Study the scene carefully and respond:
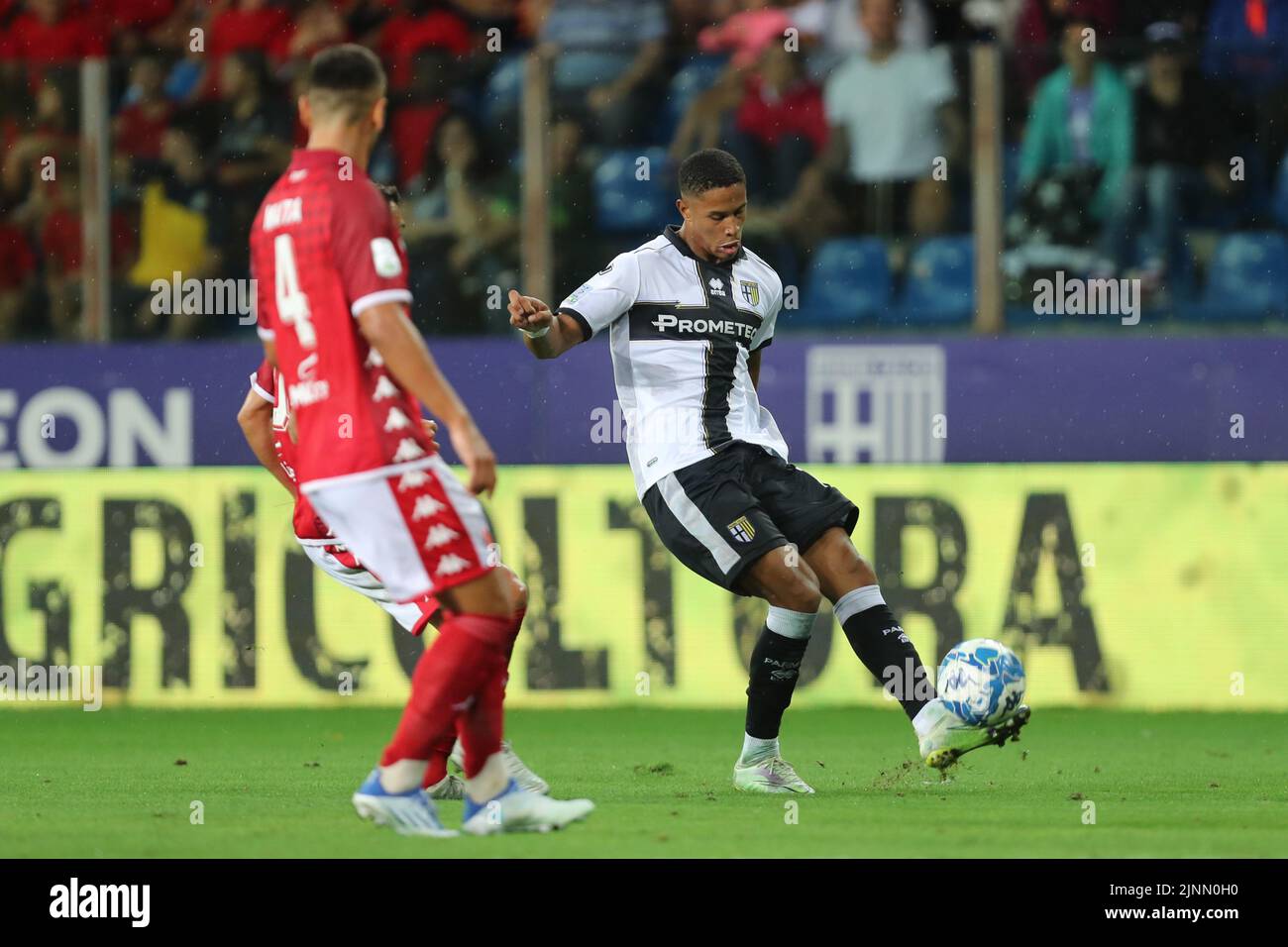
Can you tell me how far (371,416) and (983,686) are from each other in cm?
240

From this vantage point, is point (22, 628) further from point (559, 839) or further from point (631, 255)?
point (559, 839)

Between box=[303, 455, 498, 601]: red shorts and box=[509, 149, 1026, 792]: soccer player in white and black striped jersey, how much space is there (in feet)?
5.57

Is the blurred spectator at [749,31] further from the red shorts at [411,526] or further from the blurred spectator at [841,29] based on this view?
the red shorts at [411,526]

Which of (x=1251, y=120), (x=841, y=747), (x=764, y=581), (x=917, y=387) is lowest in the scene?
(x=841, y=747)

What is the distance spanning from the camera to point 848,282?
37.3ft

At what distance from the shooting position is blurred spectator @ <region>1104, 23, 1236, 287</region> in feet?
36.4

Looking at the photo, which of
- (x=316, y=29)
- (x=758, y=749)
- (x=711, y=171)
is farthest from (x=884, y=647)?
(x=316, y=29)

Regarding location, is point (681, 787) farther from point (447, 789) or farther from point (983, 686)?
point (983, 686)

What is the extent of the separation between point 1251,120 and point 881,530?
2.98 metres

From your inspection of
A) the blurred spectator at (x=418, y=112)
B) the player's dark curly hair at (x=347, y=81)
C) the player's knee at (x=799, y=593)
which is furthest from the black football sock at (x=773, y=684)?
the blurred spectator at (x=418, y=112)

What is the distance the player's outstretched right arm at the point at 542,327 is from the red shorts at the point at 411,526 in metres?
1.25

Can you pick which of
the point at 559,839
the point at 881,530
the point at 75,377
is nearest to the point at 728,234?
the point at 559,839

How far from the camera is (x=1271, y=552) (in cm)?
1028

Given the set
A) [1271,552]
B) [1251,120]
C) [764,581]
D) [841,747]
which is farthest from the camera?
[1251,120]
